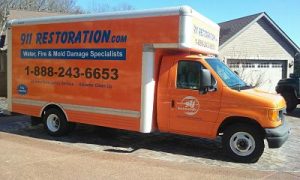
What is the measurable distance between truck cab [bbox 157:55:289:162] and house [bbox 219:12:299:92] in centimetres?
1589

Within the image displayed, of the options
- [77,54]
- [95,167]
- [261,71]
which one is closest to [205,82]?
[95,167]

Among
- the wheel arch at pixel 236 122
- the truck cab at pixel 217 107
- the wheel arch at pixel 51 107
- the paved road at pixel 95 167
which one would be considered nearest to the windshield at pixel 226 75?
the truck cab at pixel 217 107

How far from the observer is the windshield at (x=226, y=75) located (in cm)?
897

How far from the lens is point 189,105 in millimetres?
9055

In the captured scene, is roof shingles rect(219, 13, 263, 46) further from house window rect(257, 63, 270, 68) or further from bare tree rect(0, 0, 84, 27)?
bare tree rect(0, 0, 84, 27)

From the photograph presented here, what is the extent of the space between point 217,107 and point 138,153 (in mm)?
1877

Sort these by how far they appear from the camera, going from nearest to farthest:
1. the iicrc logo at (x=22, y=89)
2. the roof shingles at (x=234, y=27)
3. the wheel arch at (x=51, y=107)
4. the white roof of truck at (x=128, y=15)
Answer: the white roof of truck at (x=128, y=15) → the wheel arch at (x=51, y=107) → the iicrc logo at (x=22, y=89) → the roof shingles at (x=234, y=27)

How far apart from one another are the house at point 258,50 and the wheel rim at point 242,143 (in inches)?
643

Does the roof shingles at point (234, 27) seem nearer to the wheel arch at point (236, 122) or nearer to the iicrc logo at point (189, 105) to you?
the iicrc logo at point (189, 105)

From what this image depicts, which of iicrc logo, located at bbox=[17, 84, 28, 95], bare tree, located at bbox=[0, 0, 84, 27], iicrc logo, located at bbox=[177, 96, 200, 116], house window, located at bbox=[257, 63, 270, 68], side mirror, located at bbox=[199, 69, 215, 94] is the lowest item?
iicrc logo, located at bbox=[177, 96, 200, 116]

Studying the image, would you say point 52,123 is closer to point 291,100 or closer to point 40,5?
point 291,100

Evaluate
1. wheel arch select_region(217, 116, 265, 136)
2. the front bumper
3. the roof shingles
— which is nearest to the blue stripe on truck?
wheel arch select_region(217, 116, 265, 136)

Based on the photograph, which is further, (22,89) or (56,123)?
(22,89)

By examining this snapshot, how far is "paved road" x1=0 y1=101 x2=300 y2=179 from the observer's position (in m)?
7.92
